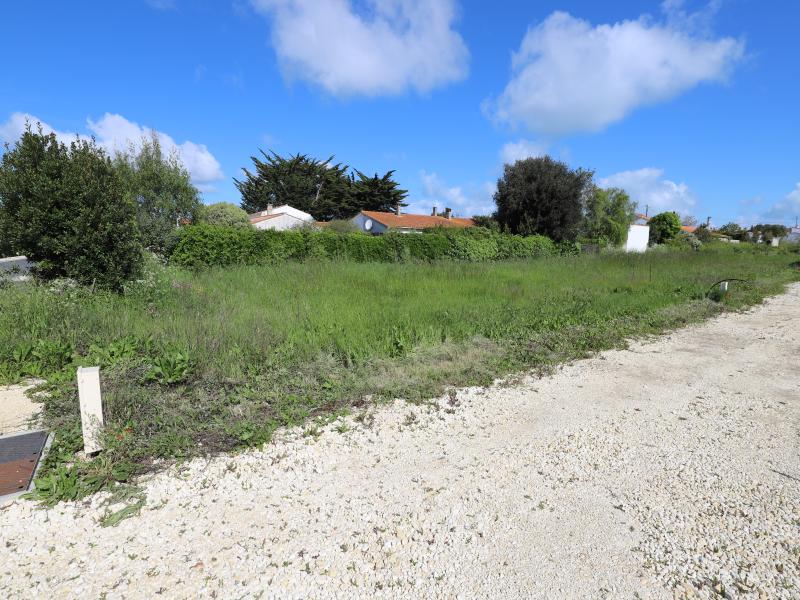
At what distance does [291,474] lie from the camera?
3.30m

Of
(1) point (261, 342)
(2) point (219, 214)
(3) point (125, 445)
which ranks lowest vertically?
(3) point (125, 445)

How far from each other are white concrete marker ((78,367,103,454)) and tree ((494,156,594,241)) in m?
30.1

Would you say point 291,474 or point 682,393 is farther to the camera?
point 682,393

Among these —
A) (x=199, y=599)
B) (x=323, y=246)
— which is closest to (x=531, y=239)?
(x=323, y=246)

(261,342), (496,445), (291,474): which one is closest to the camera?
(291,474)

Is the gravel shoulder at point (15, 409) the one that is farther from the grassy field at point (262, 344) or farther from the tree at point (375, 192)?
the tree at point (375, 192)

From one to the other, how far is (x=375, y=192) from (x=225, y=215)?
3262cm

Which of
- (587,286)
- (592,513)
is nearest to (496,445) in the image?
(592,513)

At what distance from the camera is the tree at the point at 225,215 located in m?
23.9

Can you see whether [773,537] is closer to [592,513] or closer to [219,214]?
[592,513]

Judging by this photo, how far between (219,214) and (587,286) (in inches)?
→ 761

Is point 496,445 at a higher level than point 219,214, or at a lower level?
lower

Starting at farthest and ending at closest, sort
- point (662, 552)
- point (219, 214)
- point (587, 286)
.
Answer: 1. point (219, 214)
2. point (587, 286)
3. point (662, 552)

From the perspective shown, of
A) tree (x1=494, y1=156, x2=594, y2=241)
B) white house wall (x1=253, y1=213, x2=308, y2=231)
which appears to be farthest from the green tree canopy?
tree (x1=494, y1=156, x2=594, y2=241)
